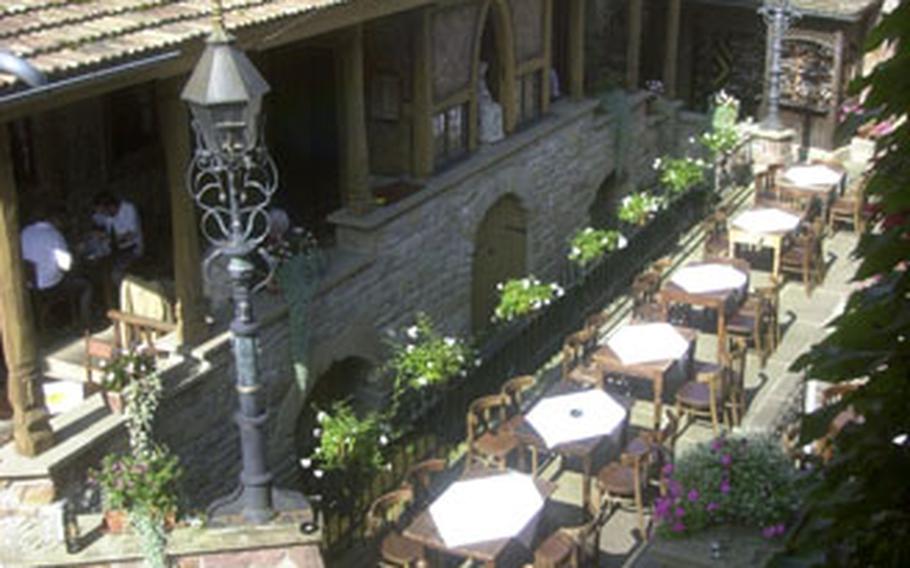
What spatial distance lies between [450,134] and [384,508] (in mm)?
6516

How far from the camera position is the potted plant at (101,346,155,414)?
10766 mm

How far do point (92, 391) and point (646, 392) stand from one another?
23.3ft

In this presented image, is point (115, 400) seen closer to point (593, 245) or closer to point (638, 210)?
point (593, 245)

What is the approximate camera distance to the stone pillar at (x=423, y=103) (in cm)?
1545

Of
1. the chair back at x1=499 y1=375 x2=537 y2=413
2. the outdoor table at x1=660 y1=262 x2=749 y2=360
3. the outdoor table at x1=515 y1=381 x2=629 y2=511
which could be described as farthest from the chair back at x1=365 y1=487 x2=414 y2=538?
the outdoor table at x1=660 y1=262 x2=749 y2=360

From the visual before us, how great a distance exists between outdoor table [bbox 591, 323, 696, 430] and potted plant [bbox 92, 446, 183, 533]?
5669mm

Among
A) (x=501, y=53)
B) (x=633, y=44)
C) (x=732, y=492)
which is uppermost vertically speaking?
(x=501, y=53)

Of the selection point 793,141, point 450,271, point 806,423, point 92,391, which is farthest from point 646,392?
point 806,423

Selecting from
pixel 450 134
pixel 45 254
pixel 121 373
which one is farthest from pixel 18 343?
pixel 450 134

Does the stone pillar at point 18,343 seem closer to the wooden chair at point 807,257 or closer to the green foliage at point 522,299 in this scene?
the green foliage at point 522,299

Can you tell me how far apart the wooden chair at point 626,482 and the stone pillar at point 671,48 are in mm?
12480

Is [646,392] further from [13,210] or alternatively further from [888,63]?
[888,63]

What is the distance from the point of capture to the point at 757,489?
961 cm

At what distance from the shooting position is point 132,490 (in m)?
10.2
